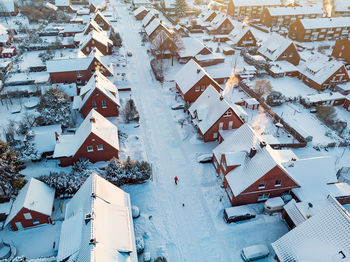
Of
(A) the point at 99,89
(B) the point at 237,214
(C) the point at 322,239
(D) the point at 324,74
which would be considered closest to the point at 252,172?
(B) the point at 237,214

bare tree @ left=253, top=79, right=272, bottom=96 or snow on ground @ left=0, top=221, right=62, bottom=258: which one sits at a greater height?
bare tree @ left=253, top=79, right=272, bottom=96

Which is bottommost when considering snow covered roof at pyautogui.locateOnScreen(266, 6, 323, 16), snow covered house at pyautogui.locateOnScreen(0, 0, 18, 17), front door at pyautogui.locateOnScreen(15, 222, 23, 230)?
front door at pyautogui.locateOnScreen(15, 222, 23, 230)

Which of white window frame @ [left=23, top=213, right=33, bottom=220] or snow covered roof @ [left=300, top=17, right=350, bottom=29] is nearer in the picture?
white window frame @ [left=23, top=213, right=33, bottom=220]

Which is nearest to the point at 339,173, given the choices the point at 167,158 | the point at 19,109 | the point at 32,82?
the point at 167,158

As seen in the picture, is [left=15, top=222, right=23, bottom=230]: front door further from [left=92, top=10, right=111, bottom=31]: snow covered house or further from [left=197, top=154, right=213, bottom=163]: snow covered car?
[left=92, top=10, right=111, bottom=31]: snow covered house

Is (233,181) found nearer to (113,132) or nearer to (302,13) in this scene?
(113,132)

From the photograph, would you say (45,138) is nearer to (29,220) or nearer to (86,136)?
(86,136)

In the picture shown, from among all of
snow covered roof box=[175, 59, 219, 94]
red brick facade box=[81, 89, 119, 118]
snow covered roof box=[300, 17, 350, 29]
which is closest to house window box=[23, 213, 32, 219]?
red brick facade box=[81, 89, 119, 118]
